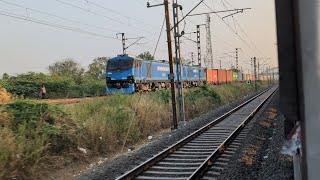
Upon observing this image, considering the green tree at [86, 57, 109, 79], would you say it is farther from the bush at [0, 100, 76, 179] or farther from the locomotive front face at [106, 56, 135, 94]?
the bush at [0, 100, 76, 179]

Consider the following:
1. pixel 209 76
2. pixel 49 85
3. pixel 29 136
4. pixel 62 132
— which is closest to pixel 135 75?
pixel 49 85

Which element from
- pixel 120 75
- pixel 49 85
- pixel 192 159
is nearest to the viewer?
pixel 192 159

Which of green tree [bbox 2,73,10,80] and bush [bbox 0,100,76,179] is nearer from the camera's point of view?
bush [bbox 0,100,76,179]

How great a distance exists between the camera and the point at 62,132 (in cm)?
1381

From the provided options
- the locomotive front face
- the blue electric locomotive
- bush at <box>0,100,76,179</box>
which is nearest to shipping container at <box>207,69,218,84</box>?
the blue electric locomotive

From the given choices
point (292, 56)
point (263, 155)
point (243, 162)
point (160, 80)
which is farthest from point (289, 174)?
point (160, 80)

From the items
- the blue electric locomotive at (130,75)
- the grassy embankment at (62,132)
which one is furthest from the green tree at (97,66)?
the grassy embankment at (62,132)

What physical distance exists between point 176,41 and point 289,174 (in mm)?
15350

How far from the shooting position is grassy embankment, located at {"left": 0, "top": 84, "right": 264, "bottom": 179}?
1109cm

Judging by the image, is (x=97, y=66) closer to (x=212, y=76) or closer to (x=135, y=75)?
(x=212, y=76)

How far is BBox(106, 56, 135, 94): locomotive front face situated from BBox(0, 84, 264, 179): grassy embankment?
661 inches

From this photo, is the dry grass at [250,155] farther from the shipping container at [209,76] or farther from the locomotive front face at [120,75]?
the shipping container at [209,76]

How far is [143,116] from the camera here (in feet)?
67.5

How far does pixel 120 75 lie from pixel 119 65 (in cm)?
110
